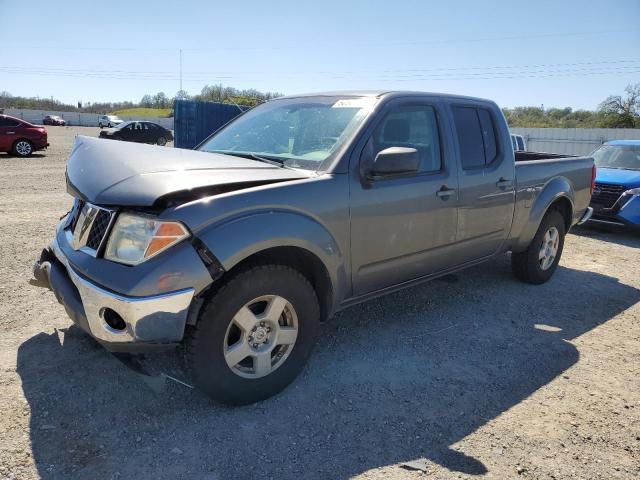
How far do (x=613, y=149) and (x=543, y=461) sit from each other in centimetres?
916

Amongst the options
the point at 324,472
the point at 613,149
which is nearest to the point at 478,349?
the point at 324,472

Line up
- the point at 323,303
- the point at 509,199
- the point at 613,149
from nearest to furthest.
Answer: the point at 323,303
the point at 509,199
the point at 613,149

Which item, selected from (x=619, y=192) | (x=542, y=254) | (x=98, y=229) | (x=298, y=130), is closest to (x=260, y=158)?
(x=298, y=130)

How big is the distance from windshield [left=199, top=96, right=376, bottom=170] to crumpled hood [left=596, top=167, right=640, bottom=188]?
6.79m

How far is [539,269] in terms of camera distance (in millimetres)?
5414

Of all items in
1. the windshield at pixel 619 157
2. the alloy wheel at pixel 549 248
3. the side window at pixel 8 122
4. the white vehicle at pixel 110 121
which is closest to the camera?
the alloy wheel at pixel 549 248

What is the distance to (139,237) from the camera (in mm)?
2484

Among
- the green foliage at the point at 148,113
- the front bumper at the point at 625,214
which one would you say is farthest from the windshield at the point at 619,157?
the green foliage at the point at 148,113

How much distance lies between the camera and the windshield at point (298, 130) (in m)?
3.36

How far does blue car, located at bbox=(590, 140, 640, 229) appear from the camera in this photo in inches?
320

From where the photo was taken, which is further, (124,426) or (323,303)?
(323,303)

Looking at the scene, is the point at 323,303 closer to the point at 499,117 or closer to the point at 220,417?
the point at 220,417

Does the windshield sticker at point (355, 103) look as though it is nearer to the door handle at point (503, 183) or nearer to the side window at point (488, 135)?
the side window at point (488, 135)

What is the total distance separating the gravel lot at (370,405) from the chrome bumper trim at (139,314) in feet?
1.00
